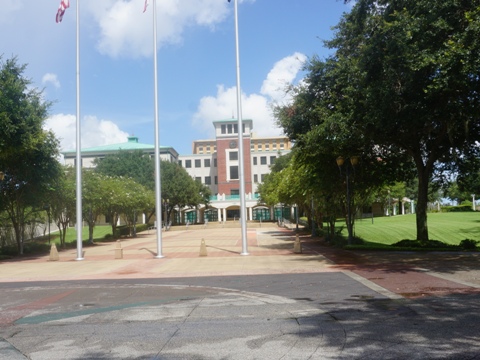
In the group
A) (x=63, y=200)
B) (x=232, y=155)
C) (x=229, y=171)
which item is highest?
(x=232, y=155)

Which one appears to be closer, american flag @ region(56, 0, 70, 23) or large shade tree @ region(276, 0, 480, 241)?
large shade tree @ region(276, 0, 480, 241)

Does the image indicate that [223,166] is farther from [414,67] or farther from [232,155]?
[414,67]

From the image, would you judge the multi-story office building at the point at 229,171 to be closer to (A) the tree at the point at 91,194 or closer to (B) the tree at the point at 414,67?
(A) the tree at the point at 91,194

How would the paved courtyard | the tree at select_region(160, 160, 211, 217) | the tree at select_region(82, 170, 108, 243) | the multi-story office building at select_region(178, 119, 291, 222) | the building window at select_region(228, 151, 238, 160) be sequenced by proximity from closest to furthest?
1. the paved courtyard
2. the tree at select_region(82, 170, 108, 243)
3. the tree at select_region(160, 160, 211, 217)
4. the multi-story office building at select_region(178, 119, 291, 222)
5. the building window at select_region(228, 151, 238, 160)

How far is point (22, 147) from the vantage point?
72.6 feet

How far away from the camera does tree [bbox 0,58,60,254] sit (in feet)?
70.6

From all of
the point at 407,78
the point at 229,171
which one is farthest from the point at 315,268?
the point at 229,171

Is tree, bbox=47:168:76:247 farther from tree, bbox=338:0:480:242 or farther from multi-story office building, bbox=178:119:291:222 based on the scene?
multi-story office building, bbox=178:119:291:222

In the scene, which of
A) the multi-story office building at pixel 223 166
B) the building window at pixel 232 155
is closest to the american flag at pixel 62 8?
the multi-story office building at pixel 223 166

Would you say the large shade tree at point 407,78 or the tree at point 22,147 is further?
the tree at point 22,147

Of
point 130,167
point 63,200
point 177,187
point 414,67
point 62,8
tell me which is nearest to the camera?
point 414,67

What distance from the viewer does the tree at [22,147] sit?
70.6 ft

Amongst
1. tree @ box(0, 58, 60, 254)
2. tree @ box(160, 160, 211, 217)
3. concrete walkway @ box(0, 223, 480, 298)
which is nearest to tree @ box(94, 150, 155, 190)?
tree @ box(160, 160, 211, 217)

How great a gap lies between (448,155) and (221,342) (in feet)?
65.2
